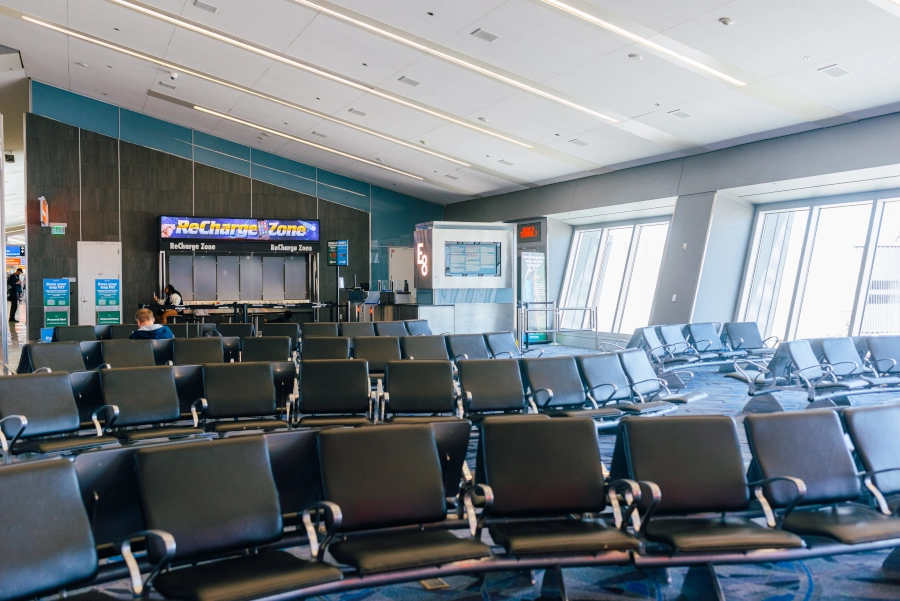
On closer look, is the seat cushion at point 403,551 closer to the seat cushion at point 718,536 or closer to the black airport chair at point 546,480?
the black airport chair at point 546,480

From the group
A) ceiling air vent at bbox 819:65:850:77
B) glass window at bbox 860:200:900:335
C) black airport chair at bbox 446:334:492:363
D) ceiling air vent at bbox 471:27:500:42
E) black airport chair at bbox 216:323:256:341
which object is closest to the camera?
black airport chair at bbox 446:334:492:363

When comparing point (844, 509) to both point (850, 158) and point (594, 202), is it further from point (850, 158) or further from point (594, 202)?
point (594, 202)

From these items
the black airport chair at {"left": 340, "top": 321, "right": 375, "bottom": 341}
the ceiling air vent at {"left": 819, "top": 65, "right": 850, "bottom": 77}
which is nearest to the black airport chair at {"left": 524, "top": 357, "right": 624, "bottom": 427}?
the black airport chair at {"left": 340, "top": 321, "right": 375, "bottom": 341}

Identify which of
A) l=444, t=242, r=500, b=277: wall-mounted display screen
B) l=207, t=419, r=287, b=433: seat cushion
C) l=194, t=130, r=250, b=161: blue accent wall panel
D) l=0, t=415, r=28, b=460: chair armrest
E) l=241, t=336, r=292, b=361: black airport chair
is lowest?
l=207, t=419, r=287, b=433: seat cushion

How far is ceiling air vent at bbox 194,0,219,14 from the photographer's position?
9.72 metres

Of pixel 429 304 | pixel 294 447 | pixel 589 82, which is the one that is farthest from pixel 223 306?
pixel 294 447

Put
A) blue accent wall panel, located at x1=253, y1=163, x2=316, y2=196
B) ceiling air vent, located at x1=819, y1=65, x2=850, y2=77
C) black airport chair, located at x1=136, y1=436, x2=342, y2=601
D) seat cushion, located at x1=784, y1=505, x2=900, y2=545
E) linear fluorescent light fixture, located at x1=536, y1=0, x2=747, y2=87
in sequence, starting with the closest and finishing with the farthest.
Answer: black airport chair, located at x1=136, y1=436, x2=342, y2=601 < seat cushion, located at x1=784, y1=505, x2=900, y2=545 < linear fluorescent light fixture, located at x1=536, y1=0, x2=747, y2=87 < ceiling air vent, located at x1=819, y1=65, x2=850, y2=77 < blue accent wall panel, located at x1=253, y1=163, x2=316, y2=196

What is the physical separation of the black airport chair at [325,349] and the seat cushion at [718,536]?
4441 millimetres

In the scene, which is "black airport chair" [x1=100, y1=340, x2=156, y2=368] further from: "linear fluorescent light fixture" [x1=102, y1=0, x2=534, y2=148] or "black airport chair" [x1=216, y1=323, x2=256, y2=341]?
"linear fluorescent light fixture" [x1=102, y1=0, x2=534, y2=148]

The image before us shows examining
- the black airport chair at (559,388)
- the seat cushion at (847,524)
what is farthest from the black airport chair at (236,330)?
the seat cushion at (847,524)

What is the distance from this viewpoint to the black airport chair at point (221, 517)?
8.21ft

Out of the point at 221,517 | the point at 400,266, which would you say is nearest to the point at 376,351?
the point at 221,517

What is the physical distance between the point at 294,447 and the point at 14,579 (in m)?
1.10

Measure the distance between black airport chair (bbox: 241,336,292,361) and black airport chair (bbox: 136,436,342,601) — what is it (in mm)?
4297
